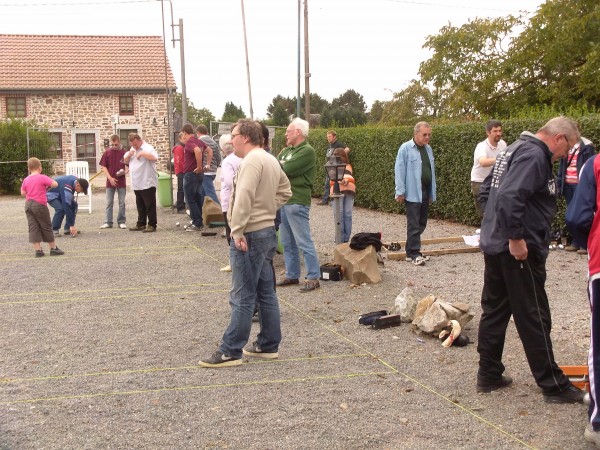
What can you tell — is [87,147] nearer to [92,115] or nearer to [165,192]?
[92,115]

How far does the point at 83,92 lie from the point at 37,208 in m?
Answer: 35.0

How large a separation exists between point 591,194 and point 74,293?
6.72 metres

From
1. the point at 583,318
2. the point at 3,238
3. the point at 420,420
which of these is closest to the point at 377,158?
the point at 3,238

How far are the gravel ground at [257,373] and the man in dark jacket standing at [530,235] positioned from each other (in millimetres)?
269

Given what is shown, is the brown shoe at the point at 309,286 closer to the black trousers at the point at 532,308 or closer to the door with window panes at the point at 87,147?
the black trousers at the point at 532,308

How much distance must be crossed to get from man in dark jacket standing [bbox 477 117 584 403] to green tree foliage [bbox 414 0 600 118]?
1830 cm

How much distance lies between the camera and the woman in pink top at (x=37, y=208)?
12.8m

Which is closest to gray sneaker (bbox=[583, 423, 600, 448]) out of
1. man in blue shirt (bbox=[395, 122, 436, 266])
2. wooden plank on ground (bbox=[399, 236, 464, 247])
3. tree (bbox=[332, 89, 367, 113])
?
man in blue shirt (bbox=[395, 122, 436, 266])

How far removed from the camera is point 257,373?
20.7 feet

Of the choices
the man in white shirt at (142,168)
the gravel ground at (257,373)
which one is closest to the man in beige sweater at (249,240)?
the gravel ground at (257,373)

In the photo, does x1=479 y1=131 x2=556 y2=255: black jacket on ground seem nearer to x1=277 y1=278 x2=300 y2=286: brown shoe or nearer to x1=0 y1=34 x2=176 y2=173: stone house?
x1=277 y1=278 x2=300 y2=286: brown shoe

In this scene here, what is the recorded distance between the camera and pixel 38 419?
5277mm

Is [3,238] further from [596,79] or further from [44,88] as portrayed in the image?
[44,88]

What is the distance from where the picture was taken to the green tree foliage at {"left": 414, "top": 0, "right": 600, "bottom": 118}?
927 inches
